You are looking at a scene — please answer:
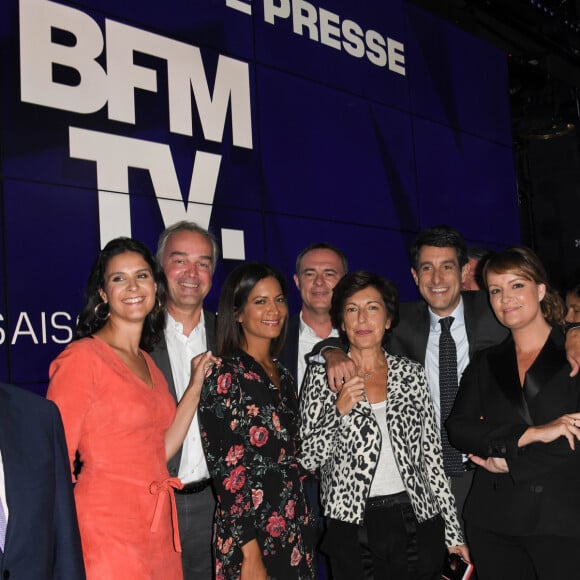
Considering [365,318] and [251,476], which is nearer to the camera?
[251,476]

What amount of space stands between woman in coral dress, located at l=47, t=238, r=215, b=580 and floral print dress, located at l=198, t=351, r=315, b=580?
0.14m

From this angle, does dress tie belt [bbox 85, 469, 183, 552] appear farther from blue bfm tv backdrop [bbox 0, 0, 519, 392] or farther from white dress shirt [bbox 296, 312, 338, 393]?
white dress shirt [bbox 296, 312, 338, 393]

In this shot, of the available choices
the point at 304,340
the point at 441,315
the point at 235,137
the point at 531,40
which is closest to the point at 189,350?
the point at 304,340

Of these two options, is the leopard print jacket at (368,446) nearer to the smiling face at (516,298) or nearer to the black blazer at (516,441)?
the black blazer at (516,441)

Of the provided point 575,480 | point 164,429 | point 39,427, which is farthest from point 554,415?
point 39,427

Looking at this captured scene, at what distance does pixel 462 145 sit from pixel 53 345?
184 inches

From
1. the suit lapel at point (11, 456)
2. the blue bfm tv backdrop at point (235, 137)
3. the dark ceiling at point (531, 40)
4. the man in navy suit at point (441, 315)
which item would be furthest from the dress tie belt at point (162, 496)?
the dark ceiling at point (531, 40)

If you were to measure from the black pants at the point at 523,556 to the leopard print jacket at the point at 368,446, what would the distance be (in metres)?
0.21

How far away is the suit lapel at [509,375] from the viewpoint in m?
2.48

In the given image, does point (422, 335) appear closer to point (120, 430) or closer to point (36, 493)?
point (120, 430)

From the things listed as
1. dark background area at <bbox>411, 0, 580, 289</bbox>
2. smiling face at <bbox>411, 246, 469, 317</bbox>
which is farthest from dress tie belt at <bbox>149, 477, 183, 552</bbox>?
dark background area at <bbox>411, 0, 580, 289</bbox>

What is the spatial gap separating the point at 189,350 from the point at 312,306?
0.87m

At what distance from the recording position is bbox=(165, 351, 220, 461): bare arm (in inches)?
101

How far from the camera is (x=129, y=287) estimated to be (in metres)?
2.52
